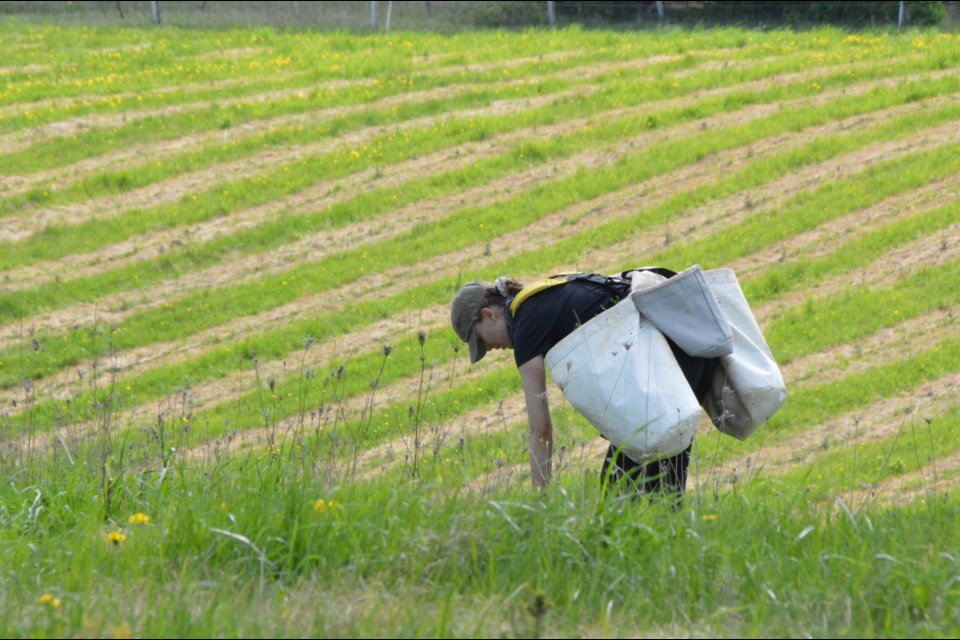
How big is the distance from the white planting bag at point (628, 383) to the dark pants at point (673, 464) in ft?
0.46

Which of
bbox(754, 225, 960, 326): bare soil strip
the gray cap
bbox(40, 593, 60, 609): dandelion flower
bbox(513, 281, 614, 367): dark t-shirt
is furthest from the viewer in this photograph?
bbox(754, 225, 960, 326): bare soil strip

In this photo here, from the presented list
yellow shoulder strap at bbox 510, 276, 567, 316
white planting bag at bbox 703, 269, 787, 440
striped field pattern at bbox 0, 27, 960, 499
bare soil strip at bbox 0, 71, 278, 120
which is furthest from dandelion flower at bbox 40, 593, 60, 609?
bare soil strip at bbox 0, 71, 278, 120

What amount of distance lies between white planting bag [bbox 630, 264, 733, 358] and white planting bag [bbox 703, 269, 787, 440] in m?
0.17

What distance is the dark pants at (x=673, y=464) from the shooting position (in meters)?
4.34

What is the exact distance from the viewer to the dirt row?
1170 cm

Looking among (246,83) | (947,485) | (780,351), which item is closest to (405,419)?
(780,351)

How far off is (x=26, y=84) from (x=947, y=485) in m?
16.4

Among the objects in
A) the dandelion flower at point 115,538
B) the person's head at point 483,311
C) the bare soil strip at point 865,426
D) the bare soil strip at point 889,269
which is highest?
the person's head at point 483,311

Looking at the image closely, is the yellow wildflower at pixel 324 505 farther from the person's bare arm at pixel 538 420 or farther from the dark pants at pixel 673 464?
the dark pants at pixel 673 464

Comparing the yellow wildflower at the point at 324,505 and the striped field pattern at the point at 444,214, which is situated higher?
the yellow wildflower at the point at 324,505

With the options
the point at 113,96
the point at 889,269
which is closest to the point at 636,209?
the point at 889,269

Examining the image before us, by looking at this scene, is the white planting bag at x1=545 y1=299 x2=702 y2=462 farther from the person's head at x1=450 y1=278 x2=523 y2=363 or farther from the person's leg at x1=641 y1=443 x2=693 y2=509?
the person's head at x1=450 y1=278 x2=523 y2=363

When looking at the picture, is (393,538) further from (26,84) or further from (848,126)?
(26,84)

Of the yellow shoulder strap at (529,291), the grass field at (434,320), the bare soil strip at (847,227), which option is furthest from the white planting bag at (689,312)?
the bare soil strip at (847,227)
